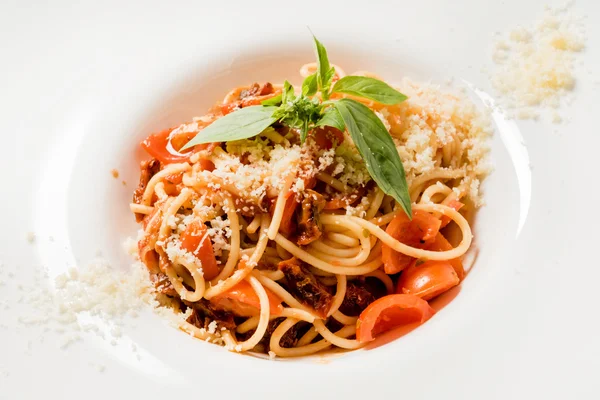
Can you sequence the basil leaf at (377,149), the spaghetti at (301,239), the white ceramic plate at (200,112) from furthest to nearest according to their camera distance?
the spaghetti at (301,239) < the basil leaf at (377,149) < the white ceramic plate at (200,112)

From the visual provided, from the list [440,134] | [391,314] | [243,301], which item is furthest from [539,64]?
[243,301]

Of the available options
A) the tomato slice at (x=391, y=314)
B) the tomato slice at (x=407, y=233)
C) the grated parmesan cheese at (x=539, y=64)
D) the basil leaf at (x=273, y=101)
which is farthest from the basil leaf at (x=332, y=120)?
the grated parmesan cheese at (x=539, y=64)

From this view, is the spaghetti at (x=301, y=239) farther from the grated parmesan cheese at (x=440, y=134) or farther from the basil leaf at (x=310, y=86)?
the basil leaf at (x=310, y=86)

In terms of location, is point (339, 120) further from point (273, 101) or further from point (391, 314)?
point (391, 314)

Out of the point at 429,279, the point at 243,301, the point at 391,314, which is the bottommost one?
the point at 391,314

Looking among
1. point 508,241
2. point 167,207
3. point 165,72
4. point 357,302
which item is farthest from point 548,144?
point 165,72

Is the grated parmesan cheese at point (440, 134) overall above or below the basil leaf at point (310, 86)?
below

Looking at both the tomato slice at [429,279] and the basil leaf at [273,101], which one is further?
the basil leaf at [273,101]
